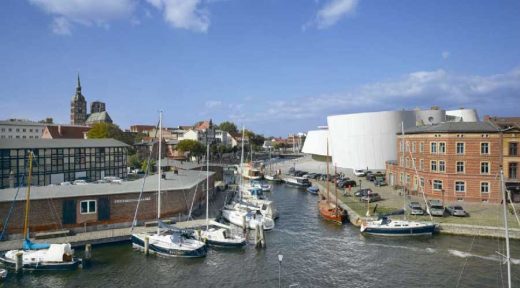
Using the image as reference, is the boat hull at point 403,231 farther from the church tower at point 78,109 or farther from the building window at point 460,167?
the church tower at point 78,109

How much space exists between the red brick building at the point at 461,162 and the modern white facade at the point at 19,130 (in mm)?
127895

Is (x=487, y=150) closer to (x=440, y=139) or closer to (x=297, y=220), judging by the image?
(x=440, y=139)

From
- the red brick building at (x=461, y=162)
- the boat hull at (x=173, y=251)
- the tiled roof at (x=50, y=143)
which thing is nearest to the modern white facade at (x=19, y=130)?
the tiled roof at (x=50, y=143)

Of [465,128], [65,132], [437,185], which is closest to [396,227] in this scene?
[437,185]

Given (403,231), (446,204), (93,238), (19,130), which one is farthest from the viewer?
(19,130)

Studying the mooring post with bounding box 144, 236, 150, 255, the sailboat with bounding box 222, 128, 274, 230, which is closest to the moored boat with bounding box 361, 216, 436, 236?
the sailboat with bounding box 222, 128, 274, 230

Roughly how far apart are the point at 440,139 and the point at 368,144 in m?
37.9

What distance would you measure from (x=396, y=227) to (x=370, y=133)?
52.5m

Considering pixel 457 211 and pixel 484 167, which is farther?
pixel 484 167

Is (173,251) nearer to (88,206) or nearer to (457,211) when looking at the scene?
(88,206)

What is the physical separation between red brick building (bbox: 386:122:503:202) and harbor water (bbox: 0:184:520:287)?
13876 mm

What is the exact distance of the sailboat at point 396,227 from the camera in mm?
37844

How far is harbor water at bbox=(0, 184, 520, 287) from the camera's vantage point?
27609mm

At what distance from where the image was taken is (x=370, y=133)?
8856cm
